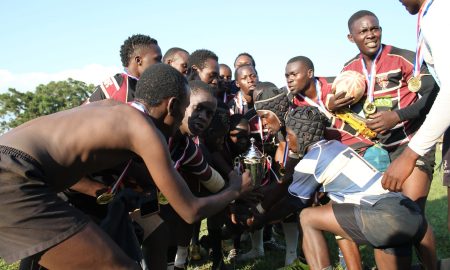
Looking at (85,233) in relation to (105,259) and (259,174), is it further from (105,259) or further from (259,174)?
(259,174)

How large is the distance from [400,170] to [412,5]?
127 cm

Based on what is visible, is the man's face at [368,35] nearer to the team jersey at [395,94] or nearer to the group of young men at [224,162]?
the group of young men at [224,162]

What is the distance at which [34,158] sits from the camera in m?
2.38

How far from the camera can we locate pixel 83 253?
237 cm

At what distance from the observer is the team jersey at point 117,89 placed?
449 cm

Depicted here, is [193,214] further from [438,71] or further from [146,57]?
[146,57]

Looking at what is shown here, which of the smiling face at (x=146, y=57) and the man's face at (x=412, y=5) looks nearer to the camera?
the man's face at (x=412, y=5)

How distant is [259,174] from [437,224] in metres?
3.95

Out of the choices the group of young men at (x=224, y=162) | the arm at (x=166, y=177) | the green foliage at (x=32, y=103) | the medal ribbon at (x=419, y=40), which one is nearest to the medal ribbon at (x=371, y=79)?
the group of young men at (x=224, y=162)

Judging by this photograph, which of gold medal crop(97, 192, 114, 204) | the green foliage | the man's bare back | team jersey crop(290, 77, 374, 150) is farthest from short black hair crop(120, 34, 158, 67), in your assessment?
the green foliage

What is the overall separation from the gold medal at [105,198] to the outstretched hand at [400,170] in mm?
2000

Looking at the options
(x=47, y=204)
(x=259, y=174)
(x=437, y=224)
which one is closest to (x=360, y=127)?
(x=259, y=174)

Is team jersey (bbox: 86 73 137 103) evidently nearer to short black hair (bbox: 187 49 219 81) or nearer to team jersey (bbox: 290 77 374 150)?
short black hair (bbox: 187 49 219 81)

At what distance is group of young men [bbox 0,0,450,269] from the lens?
241cm
